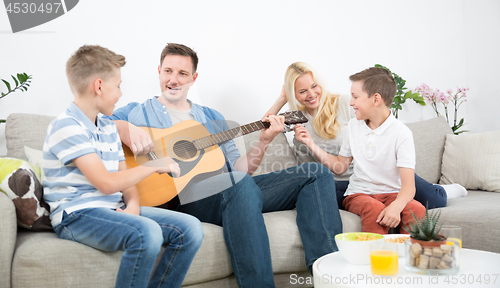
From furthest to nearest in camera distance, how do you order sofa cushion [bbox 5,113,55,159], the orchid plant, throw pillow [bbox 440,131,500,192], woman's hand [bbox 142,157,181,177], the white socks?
the orchid plant → throw pillow [bbox 440,131,500,192] → the white socks → sofa cushion [bbox 5,113,55,159] → woman's hand [bbox 142,157,181,177]

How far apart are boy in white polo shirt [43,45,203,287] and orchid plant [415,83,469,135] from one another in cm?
217

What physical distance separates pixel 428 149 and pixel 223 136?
4.21 ft

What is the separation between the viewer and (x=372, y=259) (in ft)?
3.06

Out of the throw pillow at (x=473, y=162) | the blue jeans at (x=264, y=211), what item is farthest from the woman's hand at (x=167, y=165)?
the throw pillow at (x=473, y=162)

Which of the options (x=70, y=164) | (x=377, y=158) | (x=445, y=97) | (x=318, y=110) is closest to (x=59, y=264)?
(x=70, y=164)

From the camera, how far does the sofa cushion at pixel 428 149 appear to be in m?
2.22

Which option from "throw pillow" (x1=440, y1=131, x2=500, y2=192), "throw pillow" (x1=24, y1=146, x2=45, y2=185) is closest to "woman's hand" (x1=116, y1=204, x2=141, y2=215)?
"throw pillow" (x1=24, y1=146, x2=45, y2=185)

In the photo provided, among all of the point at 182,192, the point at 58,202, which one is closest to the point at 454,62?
the point at 182,192

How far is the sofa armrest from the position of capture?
1.09 metres

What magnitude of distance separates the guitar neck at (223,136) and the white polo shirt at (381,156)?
0.44 metres

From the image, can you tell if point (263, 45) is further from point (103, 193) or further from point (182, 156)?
point (103, 193)

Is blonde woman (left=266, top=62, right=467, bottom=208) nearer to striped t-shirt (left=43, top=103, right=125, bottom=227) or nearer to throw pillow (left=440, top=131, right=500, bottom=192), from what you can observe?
throw pillow (left=440, top=131, right=500, bottom=192)

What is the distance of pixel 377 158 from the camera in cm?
168

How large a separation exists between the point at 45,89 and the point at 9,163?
81 centimetres
